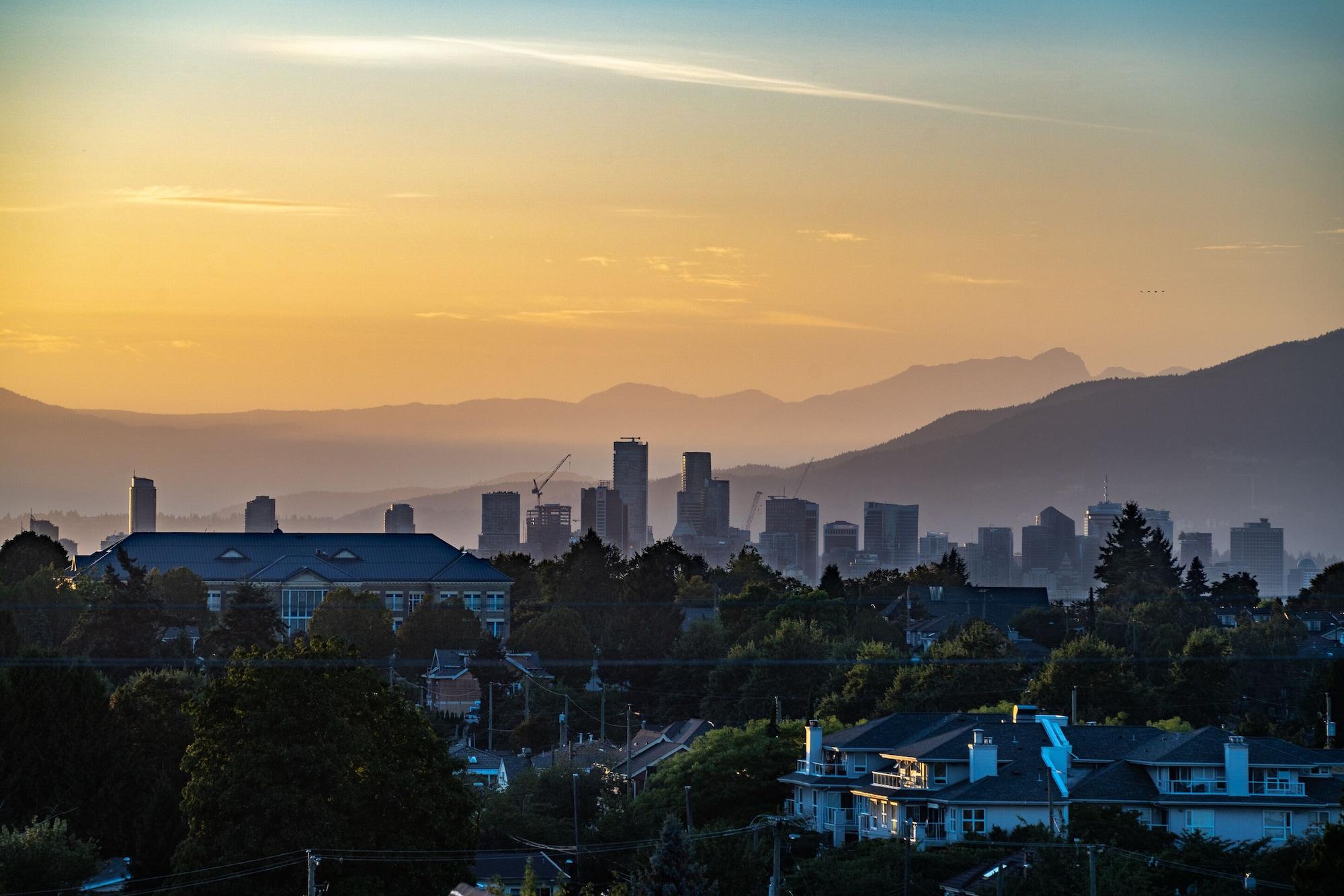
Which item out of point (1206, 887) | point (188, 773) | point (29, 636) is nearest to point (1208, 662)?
point (1206, 887)

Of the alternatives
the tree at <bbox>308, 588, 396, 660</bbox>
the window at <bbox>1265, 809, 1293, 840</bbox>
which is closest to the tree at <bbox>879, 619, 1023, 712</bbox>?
the window at <bbox>1265, 809, 1293, 840</bbox>

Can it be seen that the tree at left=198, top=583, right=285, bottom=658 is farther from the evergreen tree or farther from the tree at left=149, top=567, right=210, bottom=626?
the evergreen tree

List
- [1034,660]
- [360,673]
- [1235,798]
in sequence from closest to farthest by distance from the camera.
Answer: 1. [360,673]
2. [1235,798]
3. [1034,660]

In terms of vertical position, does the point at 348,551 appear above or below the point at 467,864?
above

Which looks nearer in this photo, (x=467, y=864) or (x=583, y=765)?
(x=467, y=864)

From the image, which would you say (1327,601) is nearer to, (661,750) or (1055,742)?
(661,750)

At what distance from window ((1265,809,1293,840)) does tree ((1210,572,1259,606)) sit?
10035 centimetres

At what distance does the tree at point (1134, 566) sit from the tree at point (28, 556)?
76.5m

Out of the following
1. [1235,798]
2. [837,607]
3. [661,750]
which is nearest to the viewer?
[1235,798]

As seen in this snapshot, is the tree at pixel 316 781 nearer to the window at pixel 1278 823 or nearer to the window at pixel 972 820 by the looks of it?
the window at pixel 972 820

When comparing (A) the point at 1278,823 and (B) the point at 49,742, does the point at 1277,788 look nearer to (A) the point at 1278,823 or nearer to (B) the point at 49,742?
(A) the point at 1278,823

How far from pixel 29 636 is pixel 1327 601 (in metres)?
91.0

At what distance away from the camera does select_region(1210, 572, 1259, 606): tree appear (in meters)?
160

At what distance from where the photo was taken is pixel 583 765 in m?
74.8
